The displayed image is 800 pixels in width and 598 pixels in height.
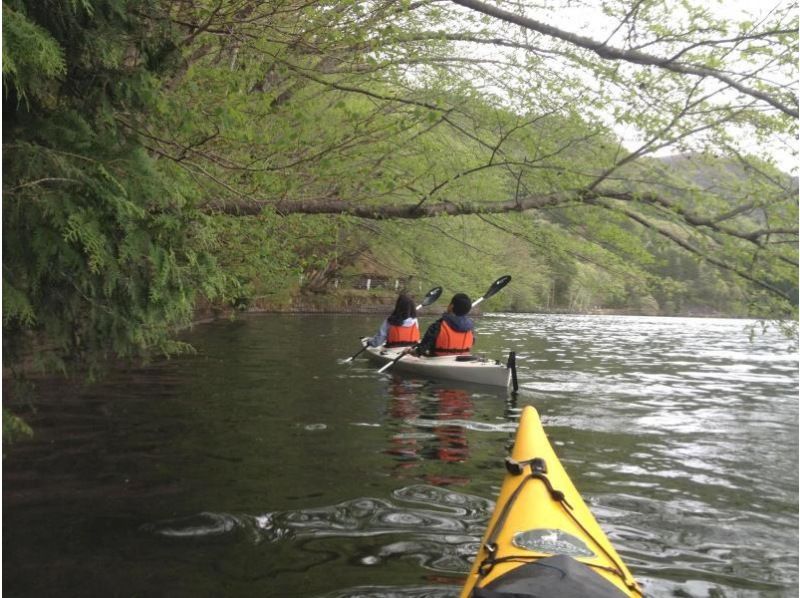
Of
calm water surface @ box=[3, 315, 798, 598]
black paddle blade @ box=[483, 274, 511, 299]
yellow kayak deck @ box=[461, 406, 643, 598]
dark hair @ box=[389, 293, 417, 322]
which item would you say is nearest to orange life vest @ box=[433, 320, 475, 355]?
calm water surface @ box=[3, 315, 798, 598]

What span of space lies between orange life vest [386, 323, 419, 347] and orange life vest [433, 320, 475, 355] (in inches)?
68.2

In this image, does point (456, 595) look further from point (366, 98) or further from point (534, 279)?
point (534, 279)

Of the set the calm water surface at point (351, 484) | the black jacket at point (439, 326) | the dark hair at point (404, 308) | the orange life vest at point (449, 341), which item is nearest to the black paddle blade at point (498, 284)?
the dark hair at point (404, 308)

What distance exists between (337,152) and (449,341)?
484 cm

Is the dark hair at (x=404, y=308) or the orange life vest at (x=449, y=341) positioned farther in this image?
the dark hair at (x=404, y=308)

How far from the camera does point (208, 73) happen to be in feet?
18.5

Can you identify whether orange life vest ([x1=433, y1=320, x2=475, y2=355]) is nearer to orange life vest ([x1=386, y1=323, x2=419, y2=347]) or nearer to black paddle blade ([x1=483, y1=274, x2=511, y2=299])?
orange life vest ([x1=386, y1=323, x2=419, y2=347])

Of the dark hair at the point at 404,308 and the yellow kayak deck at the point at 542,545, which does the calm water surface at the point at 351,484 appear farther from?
the dark hair at the point at 404,308

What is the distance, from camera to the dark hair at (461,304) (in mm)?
10203

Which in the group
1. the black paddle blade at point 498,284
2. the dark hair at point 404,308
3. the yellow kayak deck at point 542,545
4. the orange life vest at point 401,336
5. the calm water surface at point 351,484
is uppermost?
the black paddle blade at point 498,284

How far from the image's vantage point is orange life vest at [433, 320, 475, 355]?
427 inches

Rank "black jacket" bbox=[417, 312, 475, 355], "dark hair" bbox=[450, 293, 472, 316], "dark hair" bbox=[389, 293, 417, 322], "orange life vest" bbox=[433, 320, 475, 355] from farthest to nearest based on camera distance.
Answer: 1. "dark hair" bbox=[389, 293, 417, 322]
2. "orange life vest" bbox=[433, 320, 475, 355]
3. "black jacket" bbox=[417, 312, 475, 355]
4. "dark hair" bbox=[450, 293, 472, 316]

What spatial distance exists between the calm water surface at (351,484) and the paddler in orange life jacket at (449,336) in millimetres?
697

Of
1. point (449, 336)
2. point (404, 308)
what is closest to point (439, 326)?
point (449, 336)
